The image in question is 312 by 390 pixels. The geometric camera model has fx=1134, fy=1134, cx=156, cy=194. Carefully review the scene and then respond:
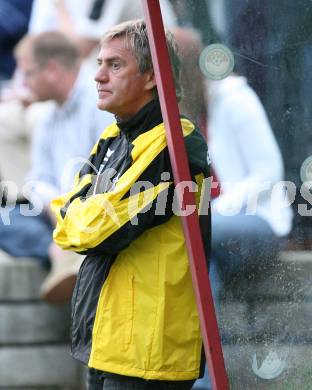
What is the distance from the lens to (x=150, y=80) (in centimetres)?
342

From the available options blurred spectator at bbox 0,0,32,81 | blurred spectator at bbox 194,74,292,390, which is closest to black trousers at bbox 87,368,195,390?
blurred spectator at bbox 194,74,292,390

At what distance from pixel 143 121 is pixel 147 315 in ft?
1.89

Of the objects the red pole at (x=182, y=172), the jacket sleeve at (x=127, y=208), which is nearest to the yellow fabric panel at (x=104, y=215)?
the jacket sleeve at (x=127, y=208)

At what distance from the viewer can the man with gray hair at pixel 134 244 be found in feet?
10.7

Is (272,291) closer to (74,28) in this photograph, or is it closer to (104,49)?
(104,49)

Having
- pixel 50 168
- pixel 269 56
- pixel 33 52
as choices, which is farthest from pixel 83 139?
pixel 269 56

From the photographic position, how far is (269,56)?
→ 11.1 ft

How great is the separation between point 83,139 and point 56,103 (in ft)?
1.18

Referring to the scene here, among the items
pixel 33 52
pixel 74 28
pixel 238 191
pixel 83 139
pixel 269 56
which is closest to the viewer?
pixel 269 56

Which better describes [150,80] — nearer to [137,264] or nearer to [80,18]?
[137,264]

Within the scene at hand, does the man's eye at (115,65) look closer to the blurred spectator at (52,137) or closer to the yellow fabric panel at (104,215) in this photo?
the yellow fabric panel at (104,215)

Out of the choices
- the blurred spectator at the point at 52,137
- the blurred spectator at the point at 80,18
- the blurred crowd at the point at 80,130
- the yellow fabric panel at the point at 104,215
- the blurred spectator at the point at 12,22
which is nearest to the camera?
the yellow fabric panel at the point at 104,215

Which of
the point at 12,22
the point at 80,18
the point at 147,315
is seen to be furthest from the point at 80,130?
the point at 147,315

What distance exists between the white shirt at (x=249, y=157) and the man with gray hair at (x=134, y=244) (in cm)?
19
